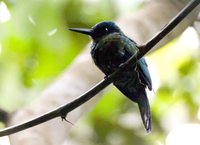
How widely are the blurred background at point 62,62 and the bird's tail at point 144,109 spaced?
714mm

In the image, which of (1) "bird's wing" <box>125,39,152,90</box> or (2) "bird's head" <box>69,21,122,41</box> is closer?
(1) "bird's wing" <box>125,39,152,90</box>

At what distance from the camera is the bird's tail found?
6.17 ft

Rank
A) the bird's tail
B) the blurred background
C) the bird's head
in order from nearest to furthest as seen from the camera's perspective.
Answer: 1. the bird's tail
2. the bird's head
3. the blurred background

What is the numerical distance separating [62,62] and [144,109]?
47.0 inches

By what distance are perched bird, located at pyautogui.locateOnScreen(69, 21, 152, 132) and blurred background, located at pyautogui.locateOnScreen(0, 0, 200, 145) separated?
0.69m

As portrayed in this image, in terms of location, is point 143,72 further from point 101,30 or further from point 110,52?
point 101,30

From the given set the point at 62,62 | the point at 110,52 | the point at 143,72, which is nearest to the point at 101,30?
the point at 110,52

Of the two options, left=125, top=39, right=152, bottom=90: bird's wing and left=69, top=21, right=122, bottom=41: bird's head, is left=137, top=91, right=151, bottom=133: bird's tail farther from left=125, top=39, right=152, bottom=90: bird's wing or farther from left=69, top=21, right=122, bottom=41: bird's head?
left=69, top=21, right=122, bottom=41: bird's head

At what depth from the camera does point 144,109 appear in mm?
2010

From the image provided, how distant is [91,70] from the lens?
250cm

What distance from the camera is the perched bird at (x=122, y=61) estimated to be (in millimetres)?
1958

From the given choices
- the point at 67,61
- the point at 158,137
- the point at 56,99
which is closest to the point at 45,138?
the point at 56,99

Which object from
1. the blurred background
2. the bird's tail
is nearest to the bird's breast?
the bird's tail

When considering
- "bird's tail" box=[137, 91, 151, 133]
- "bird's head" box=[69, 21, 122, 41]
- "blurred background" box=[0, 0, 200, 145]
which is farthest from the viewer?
"blurred background" box=[0, 0, 200, 145]
